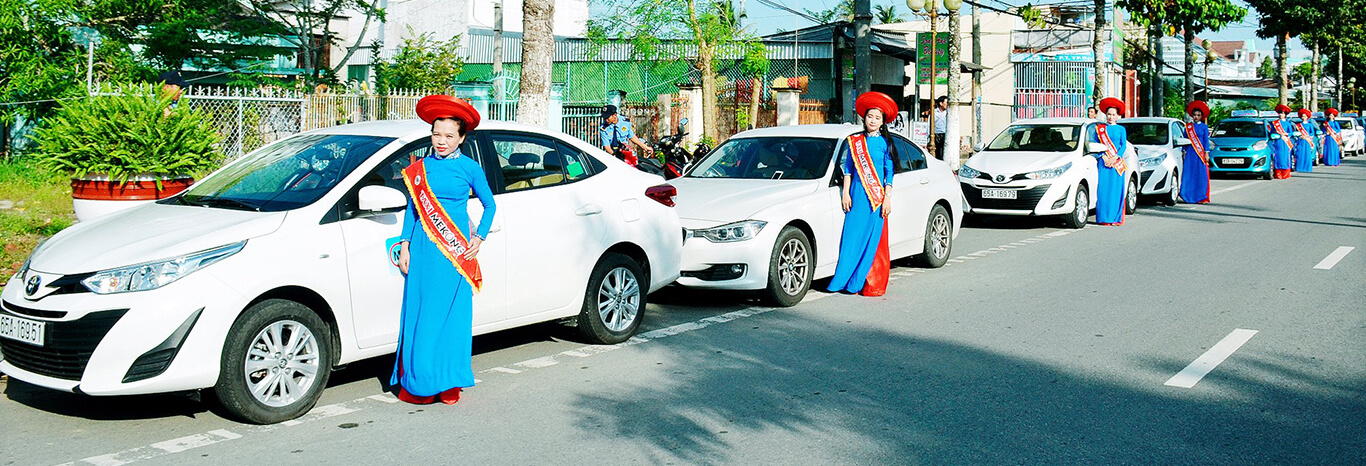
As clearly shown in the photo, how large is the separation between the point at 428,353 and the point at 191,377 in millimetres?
1114

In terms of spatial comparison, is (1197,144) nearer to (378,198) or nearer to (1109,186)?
(1109,186)

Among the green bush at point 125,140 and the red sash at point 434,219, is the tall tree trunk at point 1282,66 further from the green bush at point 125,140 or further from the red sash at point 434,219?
the red sash at point 434,219

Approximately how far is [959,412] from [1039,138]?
453 inches

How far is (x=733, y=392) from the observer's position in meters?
6.51

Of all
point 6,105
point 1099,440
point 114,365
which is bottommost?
point 1099,440

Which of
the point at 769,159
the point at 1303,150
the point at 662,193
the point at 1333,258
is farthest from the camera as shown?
the point at 1303,150

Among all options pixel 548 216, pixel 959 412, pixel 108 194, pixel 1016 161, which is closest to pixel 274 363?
pixel 548 216

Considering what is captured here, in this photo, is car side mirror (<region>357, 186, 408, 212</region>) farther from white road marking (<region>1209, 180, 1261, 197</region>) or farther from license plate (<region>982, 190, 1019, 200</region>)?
white road marking (<region>1209, 180, 1261, 197</region>)

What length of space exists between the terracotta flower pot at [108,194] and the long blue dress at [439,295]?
4468 mm

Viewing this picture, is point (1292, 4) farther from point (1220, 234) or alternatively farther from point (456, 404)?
point (456, 404)

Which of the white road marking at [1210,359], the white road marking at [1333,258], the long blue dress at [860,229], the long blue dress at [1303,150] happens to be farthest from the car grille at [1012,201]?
the long blue dress at [1303,150]

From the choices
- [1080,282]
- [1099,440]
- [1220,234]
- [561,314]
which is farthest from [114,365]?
[1220,234]

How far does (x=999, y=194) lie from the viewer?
15.5m

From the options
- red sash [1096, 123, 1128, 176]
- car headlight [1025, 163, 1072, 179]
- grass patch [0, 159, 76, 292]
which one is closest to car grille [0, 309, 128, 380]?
grass patch [0, 159, 76, 292]
